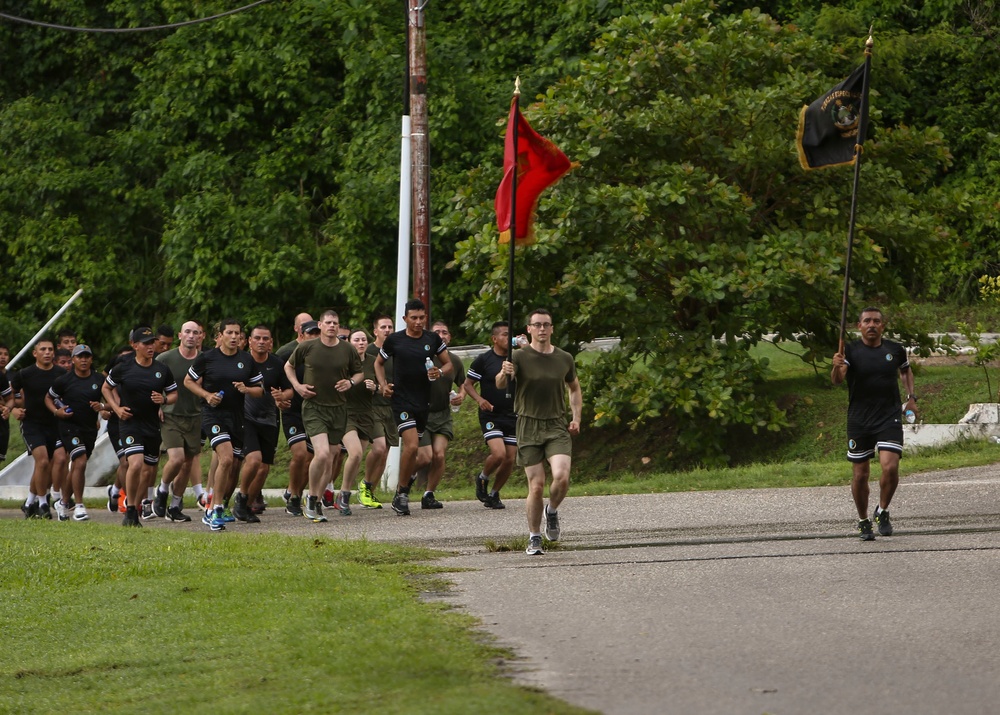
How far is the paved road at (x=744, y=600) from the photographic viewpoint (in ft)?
21.2

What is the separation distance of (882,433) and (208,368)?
662 centimetres

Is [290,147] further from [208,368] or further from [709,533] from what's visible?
[709,533]

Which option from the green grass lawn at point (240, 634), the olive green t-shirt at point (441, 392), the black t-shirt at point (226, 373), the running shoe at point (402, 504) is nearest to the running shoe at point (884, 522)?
the green grass lawn at point (240, 634)

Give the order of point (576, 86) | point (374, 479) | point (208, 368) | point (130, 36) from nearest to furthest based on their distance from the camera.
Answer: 1. point (208, 368)
2. point (374, 479)
3. point (576, 86)
4. point (130, 36)

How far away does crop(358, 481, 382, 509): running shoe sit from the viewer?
16.4 meters

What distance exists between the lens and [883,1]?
27484 millimetres

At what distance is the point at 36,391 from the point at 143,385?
116 inches

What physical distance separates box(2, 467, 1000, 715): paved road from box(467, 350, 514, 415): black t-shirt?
47.7 inches

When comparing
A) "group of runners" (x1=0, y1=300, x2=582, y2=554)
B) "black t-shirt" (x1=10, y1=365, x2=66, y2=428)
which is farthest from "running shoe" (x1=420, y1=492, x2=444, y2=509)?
"black t-shirt" (x1=10, y1=365, x2=66, y2=428)

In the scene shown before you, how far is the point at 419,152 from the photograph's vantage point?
1900 cm

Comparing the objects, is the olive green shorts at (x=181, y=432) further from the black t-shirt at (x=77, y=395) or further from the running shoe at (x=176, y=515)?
the black t-shirt at (x=77, y=395)

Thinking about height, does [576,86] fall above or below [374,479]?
above

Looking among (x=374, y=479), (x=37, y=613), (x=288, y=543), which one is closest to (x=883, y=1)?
(x=374, y=479)

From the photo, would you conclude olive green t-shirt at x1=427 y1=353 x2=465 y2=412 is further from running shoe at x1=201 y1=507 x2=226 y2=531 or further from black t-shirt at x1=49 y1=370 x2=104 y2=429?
black t-shirt at x1=49 y1=370 x2=104 y2=429
